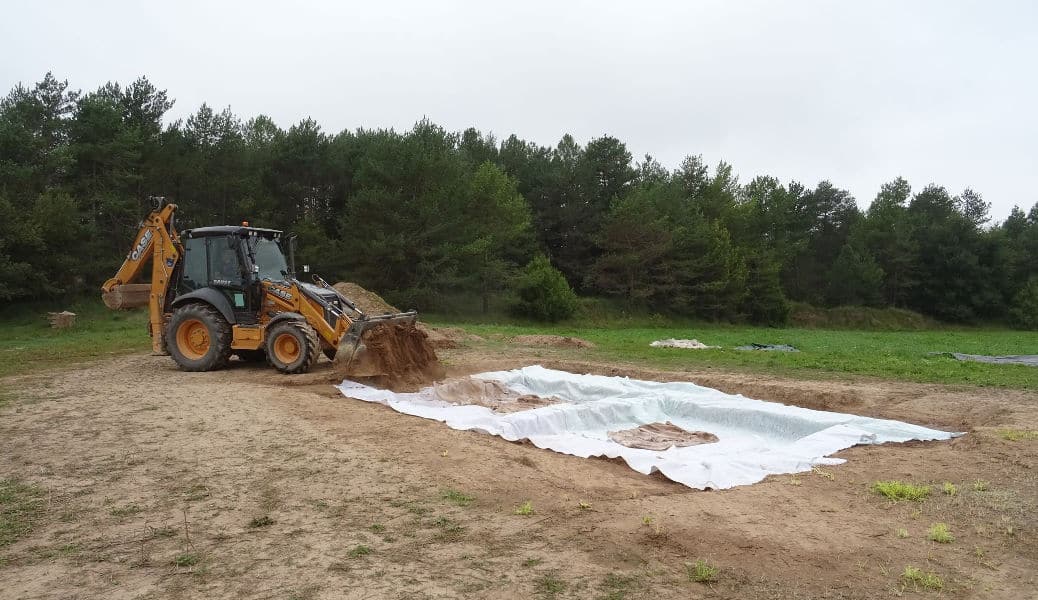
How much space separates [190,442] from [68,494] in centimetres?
166

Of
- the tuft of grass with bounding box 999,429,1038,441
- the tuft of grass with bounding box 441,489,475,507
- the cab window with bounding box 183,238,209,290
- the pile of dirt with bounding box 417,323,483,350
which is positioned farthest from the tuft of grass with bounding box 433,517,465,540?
the pile of dirt with bounding box 417,323,483,350

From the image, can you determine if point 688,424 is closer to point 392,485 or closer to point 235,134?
point 392,485

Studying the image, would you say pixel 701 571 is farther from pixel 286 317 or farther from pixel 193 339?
pixel 193 339

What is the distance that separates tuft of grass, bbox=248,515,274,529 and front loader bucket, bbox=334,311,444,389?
5701mm

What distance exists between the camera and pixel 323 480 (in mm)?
5809

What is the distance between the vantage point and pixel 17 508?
509 cm

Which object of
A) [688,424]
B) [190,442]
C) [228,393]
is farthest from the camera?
[228,393]

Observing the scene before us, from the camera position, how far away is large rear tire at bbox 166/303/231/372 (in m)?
12.0

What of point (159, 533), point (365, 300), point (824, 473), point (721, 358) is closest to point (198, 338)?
point (159, 533)

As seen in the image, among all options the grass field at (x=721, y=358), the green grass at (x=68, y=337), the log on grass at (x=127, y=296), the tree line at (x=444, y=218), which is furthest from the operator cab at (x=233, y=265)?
the tree line at (x=444, y=218)

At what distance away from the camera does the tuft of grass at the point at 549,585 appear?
3730 millimetres

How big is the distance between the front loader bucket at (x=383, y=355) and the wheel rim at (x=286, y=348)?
3.26 feet

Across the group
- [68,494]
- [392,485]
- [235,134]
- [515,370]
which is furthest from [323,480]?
[235,134]

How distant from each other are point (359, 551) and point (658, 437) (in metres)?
4.64
